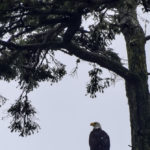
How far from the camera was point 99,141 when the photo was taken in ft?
53.0

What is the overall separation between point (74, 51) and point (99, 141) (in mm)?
5312

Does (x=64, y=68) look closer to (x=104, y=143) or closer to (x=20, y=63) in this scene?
(x=20, y=63)

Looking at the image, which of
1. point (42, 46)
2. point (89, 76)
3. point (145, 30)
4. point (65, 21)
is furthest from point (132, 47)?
point (65, 21)

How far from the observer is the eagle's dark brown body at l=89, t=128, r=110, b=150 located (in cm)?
1596

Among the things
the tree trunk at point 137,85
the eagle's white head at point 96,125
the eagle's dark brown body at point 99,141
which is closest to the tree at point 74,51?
the tree trunk at point 137,85

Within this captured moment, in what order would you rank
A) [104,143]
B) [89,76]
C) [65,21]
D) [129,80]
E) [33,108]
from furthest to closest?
[104,143]
[89,76]
[33,108]
[129,80]
[65,21]

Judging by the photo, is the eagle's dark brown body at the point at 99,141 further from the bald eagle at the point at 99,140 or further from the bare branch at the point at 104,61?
the bare branch at the point at 104,61

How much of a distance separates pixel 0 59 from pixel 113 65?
273 centimetres

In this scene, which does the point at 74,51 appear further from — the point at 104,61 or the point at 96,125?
the point at 96,125

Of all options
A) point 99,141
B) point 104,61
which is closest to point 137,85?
point 104,61

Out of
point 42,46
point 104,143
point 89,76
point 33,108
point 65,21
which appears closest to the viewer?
point 65,21

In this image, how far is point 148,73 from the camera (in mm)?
12477

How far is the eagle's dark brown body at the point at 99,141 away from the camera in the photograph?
1596 centimetres

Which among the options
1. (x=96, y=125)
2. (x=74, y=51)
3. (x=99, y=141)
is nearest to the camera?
(x=74, y=51)
